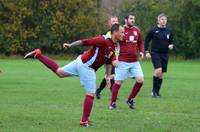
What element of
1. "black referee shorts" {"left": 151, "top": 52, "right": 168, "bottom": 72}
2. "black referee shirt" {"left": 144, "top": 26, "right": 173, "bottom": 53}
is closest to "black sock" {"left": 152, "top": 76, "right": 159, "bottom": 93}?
"black referee shorts" {"left": 151, "top": 52, "right": 168, "bottom": 72}

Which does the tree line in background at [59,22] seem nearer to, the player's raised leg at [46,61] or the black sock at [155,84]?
the black sock at [155,84]

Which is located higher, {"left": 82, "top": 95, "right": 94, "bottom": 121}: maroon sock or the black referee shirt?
{"left": 82, "top": 95, "right": 94, "bottom": 121}: maroon sock

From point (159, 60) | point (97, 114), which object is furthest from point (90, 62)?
point (159, 60)

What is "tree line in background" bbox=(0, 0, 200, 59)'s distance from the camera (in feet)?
189

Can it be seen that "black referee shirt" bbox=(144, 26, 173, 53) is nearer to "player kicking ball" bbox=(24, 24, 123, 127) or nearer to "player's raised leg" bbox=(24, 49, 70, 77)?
"player kicking ball" bbox=(24, 24, 123, 127)

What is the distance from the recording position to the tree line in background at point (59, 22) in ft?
189

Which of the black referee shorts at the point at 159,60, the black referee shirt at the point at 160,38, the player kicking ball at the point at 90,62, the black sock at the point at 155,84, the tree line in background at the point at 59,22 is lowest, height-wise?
the tree line in background at the point at 59,22

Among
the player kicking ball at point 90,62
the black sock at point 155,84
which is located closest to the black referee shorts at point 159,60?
the black sock at point 155,84

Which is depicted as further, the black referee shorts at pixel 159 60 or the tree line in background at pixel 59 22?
the tree line in background at pixel 59 22

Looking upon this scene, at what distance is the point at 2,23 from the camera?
5862 centimetres

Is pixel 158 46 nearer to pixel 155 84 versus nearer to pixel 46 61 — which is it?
pixel 155 84

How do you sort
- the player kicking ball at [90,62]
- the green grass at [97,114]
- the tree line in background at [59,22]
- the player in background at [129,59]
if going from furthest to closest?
the tree line in background at [59,22] < the player in background at [129,59] < the player kicking ball at [90,62] < the green grass at [97,114]

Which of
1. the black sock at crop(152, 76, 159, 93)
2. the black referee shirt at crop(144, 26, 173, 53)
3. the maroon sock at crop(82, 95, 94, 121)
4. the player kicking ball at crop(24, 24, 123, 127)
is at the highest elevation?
the player kicking ball at crop(24, 24, 123, 127)

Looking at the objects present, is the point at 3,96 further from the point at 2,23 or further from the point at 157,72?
the point at 2,23
